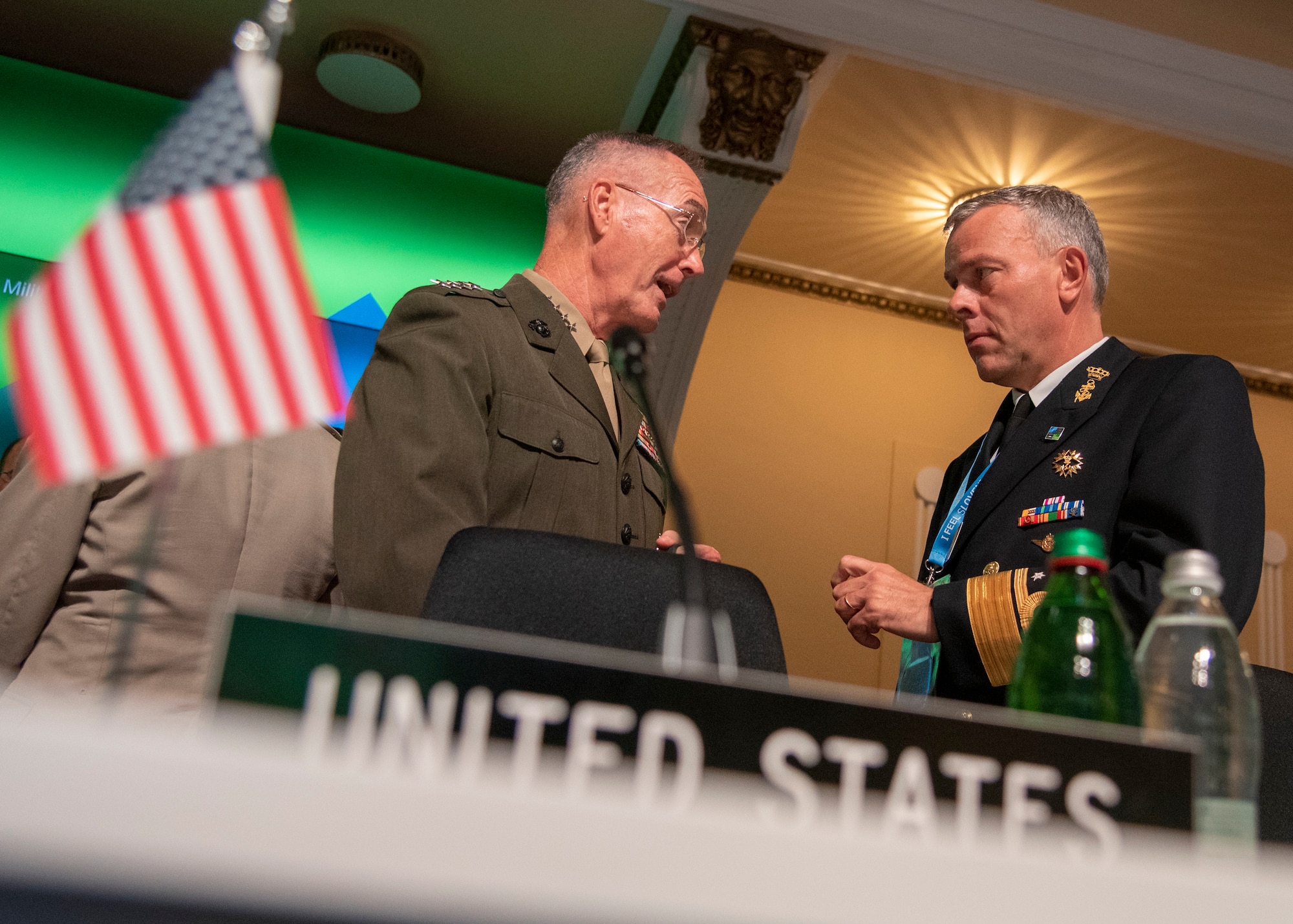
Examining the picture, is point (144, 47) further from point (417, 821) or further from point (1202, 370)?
point (417, 821)

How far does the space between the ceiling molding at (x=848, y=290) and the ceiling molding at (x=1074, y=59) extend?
1.26 m

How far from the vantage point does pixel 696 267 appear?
6.57ft

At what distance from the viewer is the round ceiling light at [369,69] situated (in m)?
3.49

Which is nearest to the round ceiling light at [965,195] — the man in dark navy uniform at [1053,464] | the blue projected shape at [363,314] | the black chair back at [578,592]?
the blue projected shape at [363,314]

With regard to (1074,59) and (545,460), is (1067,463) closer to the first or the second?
(545,460)

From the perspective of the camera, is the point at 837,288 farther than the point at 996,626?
Yes

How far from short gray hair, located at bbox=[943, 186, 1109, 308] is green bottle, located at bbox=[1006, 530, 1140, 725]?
1.07 meters

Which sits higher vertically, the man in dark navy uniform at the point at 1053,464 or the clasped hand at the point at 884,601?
the man in dark navy uniform at the point at 1053,464

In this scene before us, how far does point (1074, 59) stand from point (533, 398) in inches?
111

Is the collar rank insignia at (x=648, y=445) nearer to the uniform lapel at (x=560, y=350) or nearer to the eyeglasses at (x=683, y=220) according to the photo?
the uniform lapel at (x=560, y=350)

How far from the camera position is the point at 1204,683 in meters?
0.79

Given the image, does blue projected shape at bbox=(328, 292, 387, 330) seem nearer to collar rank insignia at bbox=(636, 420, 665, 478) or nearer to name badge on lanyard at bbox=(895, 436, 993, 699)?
collar rank insignia at bbox=(636, 420, 665, 478)

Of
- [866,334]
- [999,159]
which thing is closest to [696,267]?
[999,159]

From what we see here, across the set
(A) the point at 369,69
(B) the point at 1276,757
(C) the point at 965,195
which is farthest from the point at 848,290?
(B) the point at 1276,757
